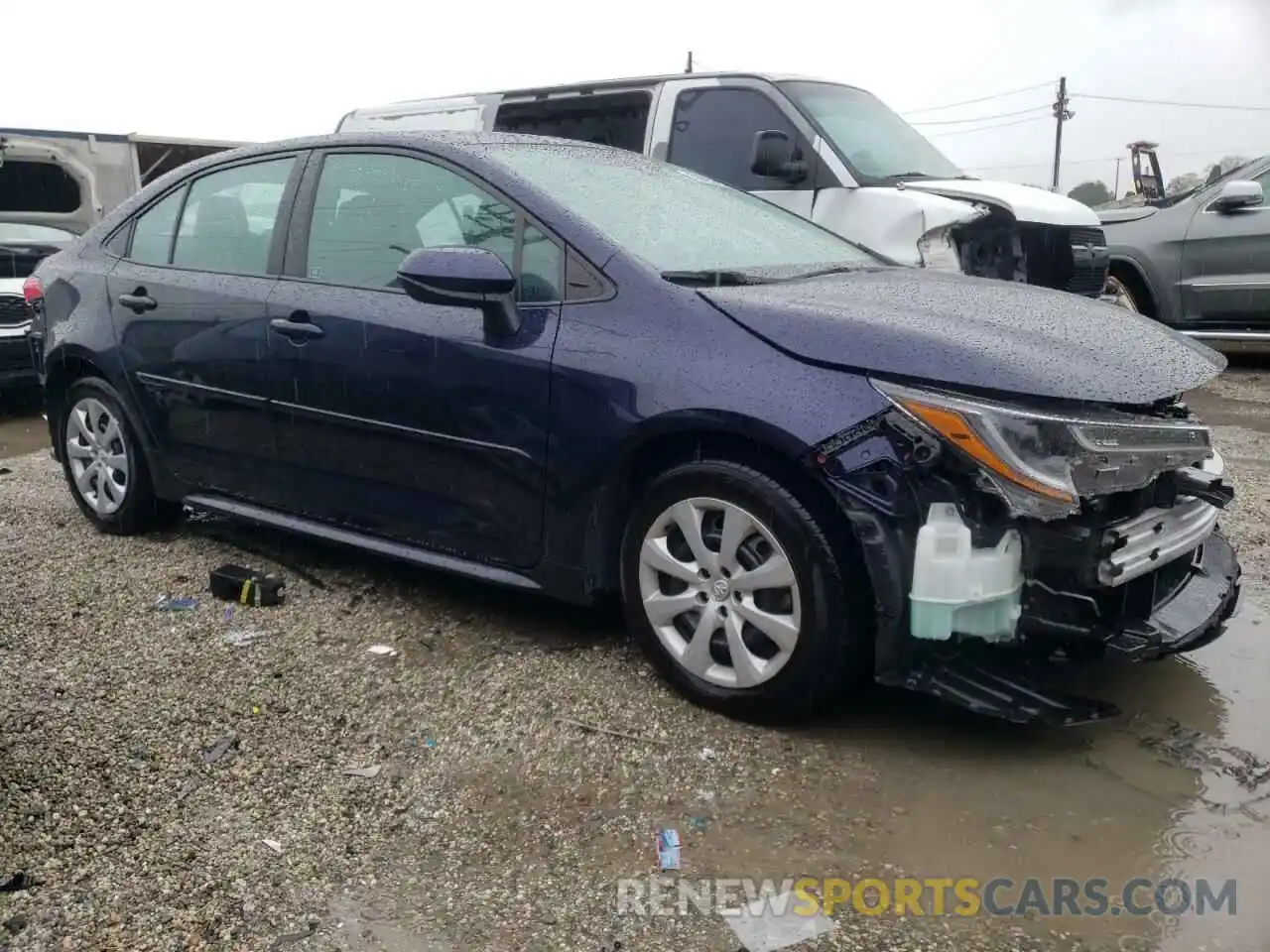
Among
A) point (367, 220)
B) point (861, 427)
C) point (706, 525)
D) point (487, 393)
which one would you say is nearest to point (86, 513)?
point (367, 220)

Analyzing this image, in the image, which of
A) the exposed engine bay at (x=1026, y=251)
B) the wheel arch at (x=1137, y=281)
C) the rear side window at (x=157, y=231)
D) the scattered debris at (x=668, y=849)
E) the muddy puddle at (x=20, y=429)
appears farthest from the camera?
the wheel arch at (x=1137, y=281)

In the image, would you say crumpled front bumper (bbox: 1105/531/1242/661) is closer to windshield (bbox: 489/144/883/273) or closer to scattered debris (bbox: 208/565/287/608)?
windshield (bbox: 489/144/883/273)

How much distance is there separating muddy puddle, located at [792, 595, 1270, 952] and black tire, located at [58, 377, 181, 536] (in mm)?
3186

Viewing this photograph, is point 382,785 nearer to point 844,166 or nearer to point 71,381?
point 71,381

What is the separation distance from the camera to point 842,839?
2621mm

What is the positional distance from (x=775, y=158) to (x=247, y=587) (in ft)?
12.5

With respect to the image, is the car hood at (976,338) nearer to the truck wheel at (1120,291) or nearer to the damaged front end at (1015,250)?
the damaged front end at (1015,250)

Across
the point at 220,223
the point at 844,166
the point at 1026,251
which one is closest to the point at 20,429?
the point at 220,223

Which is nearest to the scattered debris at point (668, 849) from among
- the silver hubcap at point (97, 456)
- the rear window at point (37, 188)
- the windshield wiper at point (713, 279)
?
the windshield wiper at point (713, 279)

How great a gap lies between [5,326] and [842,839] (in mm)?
8232

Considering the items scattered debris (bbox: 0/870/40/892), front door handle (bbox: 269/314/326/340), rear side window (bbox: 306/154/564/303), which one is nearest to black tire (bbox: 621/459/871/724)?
rear side window (bbox: 306/154/564/303)

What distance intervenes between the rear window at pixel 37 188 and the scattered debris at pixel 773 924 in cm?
1070

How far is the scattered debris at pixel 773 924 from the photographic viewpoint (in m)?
2.29

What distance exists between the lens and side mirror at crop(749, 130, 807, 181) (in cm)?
641
